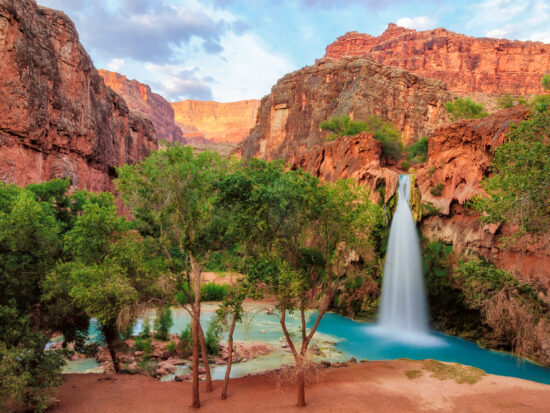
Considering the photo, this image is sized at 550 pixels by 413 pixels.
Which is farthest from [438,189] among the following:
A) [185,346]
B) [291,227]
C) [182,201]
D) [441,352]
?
[182,201]

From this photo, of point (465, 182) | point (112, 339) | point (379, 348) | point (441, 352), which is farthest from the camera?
point (465, 182)

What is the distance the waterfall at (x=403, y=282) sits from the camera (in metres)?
24.7

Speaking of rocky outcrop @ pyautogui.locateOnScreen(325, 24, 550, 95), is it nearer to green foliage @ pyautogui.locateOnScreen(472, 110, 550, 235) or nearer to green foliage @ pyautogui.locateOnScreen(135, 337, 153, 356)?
green foliage @ pyautogui.locateOnScreen(472, 110, 550, 235)

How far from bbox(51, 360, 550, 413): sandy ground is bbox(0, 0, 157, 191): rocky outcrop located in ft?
83.2

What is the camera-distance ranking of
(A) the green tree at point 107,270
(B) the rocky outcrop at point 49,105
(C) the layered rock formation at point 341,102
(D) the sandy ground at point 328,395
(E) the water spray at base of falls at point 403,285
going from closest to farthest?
(A) the green tree at point 107,270 → (D) the sandy ground at point 328,395 → (E) the water spray at base of falls at point 403,285 → (B) the rocky outcrop at point 49,105 → (C) the layered rock formation at point 341,102

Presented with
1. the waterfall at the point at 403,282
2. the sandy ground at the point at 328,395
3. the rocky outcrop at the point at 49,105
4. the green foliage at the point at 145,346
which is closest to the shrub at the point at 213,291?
the rocky outcrop at the point at 49,105

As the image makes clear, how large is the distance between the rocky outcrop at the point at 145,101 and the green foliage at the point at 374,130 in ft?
436

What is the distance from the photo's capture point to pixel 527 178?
8758mm

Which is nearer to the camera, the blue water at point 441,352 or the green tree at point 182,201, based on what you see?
the green tree at point 182,201

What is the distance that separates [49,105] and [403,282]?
43728 millimetres

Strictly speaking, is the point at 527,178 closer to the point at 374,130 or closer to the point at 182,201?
the point at 182,201

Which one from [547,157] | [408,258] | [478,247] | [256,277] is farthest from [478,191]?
[256,277]

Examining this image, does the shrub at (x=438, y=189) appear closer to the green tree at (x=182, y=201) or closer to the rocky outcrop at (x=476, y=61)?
the green tree at (x=182, y=201)

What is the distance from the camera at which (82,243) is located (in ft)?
37.3
